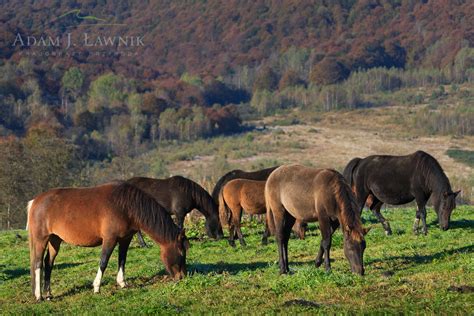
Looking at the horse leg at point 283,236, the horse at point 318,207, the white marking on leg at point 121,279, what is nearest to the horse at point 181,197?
the horse at point 318,207

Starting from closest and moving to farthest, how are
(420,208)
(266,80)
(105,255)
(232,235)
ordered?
1. (105,255)
2. (420,208)
3. (232,235)
4. (266,80)

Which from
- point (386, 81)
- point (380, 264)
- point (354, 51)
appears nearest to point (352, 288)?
point (380, 264)

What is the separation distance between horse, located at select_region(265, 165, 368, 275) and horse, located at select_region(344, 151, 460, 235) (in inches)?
228

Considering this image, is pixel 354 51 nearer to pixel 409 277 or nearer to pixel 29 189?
pixel 29 189

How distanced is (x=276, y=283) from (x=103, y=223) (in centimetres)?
323

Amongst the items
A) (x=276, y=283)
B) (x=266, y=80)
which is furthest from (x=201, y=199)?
(x=266, y=80)

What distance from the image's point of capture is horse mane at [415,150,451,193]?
2014 cm

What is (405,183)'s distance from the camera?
20.8 metres

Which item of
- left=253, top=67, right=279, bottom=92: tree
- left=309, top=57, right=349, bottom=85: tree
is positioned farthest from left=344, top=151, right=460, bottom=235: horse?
left=253, top=67, right=279, bottom=92: tree

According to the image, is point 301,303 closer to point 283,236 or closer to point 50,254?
point 283,236

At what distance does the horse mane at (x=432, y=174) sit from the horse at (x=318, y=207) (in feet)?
19.3

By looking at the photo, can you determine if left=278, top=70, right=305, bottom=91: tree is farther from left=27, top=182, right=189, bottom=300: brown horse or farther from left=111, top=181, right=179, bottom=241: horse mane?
left=111, top=181, right=179, bottom=241: horse mane

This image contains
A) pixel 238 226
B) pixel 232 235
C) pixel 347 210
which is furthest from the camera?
pixel 238 226

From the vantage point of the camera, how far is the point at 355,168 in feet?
71.4
